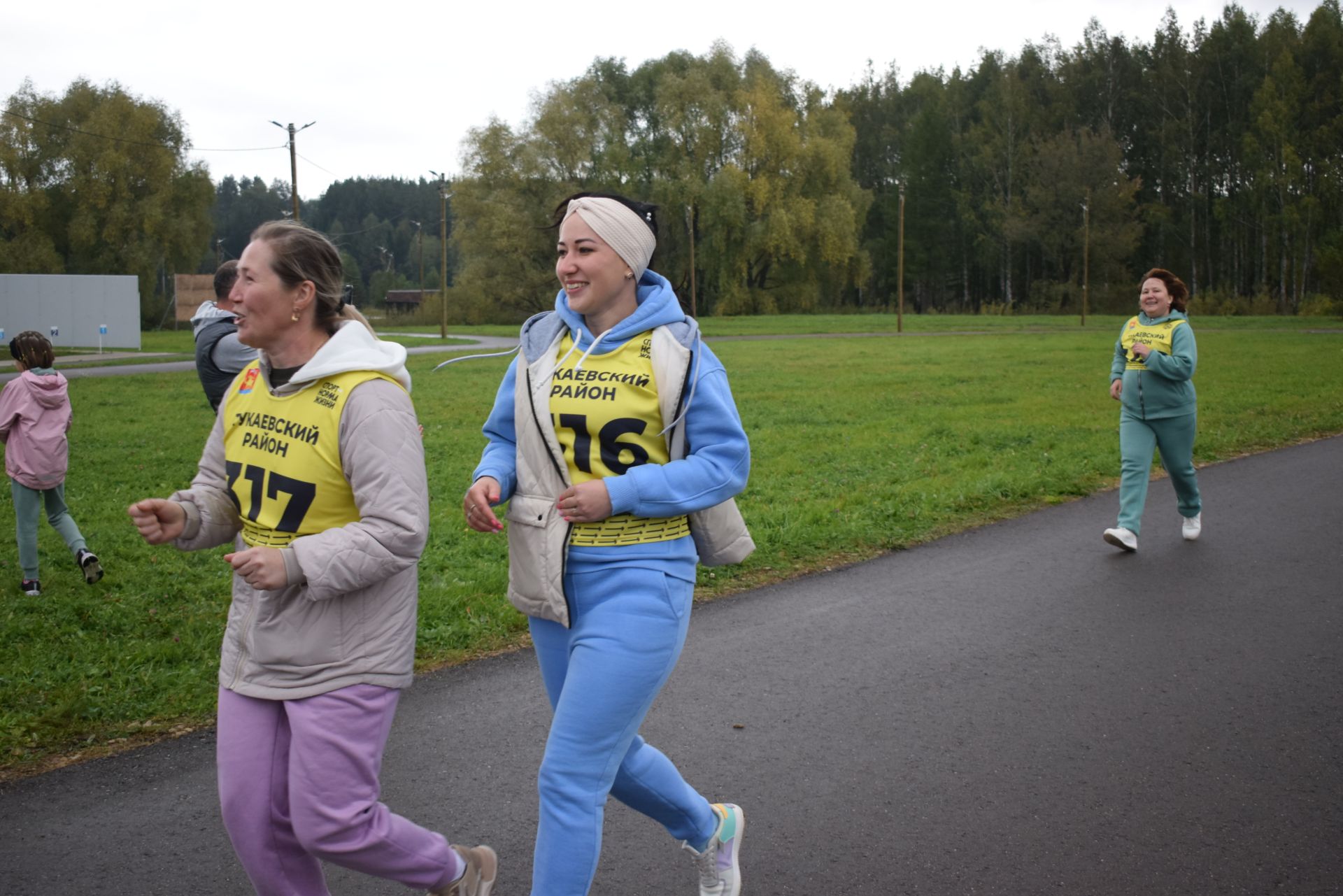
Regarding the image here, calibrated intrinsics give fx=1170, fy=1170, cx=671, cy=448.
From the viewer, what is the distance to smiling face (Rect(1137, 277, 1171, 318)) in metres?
8.14

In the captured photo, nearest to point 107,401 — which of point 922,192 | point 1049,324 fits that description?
point 1049,324

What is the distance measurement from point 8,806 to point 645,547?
104 inches

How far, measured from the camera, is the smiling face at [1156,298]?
26.7 feet

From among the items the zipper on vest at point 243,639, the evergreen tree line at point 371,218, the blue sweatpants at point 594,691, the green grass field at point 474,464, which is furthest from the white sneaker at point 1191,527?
the evergreen tree line at point 371,218

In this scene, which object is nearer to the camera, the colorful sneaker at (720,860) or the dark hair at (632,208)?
the dark hair at (632,208)

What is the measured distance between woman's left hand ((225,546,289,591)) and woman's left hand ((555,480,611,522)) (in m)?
0.64

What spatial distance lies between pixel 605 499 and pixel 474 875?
3.57 feet

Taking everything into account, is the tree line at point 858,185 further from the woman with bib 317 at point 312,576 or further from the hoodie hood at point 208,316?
the woman with bib 317 at point 312,576

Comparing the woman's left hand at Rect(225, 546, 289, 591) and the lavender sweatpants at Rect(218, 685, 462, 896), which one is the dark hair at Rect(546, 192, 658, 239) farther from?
the lavender sweatpants at Rect(218, 685, 462, 896)

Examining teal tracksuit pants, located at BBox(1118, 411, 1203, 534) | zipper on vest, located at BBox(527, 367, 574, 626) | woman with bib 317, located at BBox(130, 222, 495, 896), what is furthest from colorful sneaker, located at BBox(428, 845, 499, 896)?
teal tracksuit pants, located at BBox(1118, 411, 1203, 534)

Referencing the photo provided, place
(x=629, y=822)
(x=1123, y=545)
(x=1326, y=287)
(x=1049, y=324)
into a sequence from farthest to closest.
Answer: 1. (x=1326, y=287)
2. (x=1049, y=324)
3. (x=1123, y=545)
4. (x=629, y=822)

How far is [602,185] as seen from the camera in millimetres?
59906

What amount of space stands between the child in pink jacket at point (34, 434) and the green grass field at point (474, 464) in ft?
1.52

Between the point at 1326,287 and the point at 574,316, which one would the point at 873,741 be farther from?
the point at 1326,287
